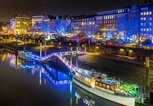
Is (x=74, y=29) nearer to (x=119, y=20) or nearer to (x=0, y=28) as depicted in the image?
(x=119, y=20)

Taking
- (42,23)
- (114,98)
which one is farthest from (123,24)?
(42,23)

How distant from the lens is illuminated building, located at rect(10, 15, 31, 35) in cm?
15375

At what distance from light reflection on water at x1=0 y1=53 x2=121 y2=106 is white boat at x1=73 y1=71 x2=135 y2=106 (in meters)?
0.42

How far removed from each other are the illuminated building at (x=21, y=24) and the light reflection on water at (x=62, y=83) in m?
103

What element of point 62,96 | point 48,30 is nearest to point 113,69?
point 62,96

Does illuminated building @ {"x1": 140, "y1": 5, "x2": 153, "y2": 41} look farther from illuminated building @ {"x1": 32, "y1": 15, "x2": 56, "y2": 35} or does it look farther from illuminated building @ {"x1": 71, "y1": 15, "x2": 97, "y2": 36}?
illuminated building @ {"x1": 32, "y1": 15, "x2": 56, "y2": 35}

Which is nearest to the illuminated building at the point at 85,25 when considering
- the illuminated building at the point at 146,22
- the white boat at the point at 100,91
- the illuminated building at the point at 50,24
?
the illuminated building at the point at 50,24

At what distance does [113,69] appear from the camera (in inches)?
1451

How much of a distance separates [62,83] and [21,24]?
415 ft

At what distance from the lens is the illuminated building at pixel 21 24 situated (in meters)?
154

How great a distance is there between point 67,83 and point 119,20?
153 feet

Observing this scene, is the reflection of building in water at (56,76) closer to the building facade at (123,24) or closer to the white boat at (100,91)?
the white boat at (100,91)

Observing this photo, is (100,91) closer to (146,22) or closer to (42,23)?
(146,22)

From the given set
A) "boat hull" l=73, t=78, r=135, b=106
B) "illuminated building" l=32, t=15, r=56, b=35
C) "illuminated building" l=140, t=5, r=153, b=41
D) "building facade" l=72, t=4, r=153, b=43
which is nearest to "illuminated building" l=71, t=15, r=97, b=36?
"building facade" l=72, t=4, r=153, b=43
